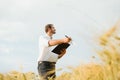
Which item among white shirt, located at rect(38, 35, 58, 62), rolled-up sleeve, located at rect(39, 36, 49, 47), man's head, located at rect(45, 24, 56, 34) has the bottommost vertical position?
white shirt, located at rect(38, 35, 58, 62)

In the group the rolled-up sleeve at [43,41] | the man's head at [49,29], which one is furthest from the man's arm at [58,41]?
the man's head at [49,29]

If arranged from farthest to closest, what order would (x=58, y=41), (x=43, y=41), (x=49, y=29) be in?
(x=49, y=29)
(x=43, y=41)
(x=58, y=41)

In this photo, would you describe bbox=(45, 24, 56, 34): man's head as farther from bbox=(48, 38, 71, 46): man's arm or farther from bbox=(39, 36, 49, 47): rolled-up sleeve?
bbox=(48, 38, 71, 46): man's arm

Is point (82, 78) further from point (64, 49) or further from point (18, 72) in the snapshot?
point (64, 49)

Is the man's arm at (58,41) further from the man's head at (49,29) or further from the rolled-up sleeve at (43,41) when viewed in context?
the man's head at (49,29)

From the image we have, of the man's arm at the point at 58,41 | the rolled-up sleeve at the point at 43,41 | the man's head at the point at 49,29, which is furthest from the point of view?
the man's head at the point at 49,29

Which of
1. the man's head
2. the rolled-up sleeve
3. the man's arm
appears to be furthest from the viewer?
the man's head

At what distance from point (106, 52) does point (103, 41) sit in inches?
3.8

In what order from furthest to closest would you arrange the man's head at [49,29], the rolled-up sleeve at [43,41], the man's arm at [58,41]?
the man's head at [49,29], the rolled-up sleeve at [43,41], the man's arm at [58,41]

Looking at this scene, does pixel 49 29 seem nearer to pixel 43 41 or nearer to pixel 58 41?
pixel 43 41

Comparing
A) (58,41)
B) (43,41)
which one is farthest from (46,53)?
(58,41)

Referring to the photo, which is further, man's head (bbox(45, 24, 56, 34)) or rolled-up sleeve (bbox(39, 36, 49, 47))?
man's head (bbox(45, 24, 56, 34))

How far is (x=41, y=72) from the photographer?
7.48m

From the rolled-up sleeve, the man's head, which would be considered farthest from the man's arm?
the man's head
